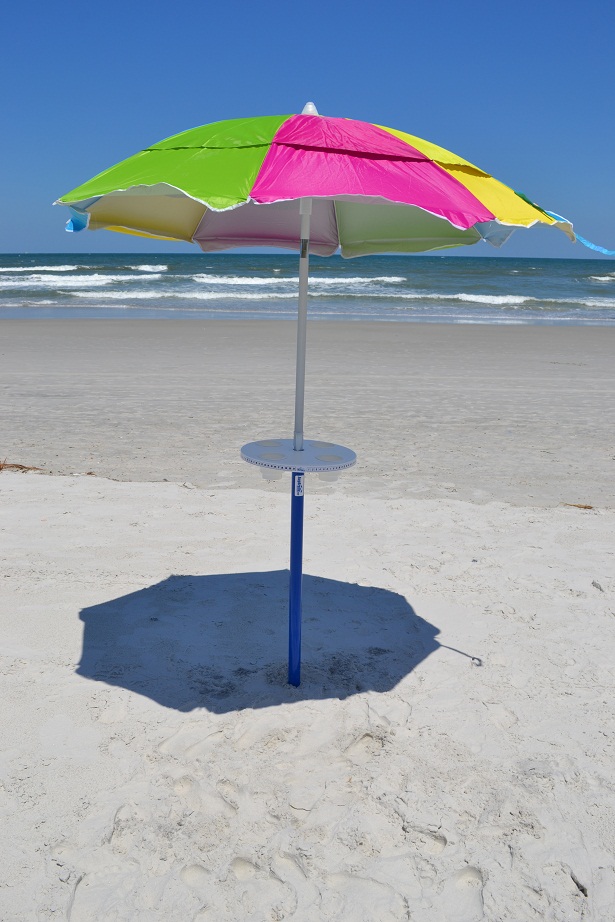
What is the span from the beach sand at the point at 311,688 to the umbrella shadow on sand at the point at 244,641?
0.01m

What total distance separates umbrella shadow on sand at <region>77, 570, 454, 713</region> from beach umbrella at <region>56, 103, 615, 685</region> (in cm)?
23

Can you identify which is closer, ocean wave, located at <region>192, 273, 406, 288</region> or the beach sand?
the beach sand

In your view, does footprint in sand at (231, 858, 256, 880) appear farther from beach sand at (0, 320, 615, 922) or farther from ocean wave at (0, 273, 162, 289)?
ocean wave at (0, 273, 162, 289)

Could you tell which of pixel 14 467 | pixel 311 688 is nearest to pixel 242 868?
pixel 311 688

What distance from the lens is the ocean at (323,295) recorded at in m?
24.0

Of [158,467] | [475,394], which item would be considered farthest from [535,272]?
[158,467]

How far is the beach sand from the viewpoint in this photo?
2314 millimetres

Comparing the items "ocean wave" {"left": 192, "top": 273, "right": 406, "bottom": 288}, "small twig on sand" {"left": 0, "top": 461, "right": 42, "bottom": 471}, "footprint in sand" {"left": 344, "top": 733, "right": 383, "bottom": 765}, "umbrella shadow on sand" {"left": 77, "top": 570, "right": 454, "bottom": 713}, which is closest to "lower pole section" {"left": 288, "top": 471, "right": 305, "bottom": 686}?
"umbrella shadow on sand" {"left": 77, "top": 570, "right": 454, "bottom": 713}

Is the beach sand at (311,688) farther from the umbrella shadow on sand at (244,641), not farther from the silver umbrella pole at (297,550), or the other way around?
the silver umbrella pole at (297,550)

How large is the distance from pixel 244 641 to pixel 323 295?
2729cm

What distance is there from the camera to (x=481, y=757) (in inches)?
112

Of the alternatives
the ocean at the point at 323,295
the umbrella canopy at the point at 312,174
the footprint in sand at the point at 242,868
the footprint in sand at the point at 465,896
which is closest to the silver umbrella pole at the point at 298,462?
the umbrella canopy at the point at 312,174

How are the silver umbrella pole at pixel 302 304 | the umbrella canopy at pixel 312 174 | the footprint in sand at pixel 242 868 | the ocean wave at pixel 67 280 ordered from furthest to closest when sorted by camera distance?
the ocean wave at pixel 67 280
the silver umbrella pole at pixel 302 304
the umbrella canopy at pixel 312 174
the footprint in sand at pixel 242 868

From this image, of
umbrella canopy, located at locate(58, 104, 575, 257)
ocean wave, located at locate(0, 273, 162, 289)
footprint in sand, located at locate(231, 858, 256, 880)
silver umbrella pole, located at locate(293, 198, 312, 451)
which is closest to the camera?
footprint in sand, located at locate(231, 858, 256, 880)
